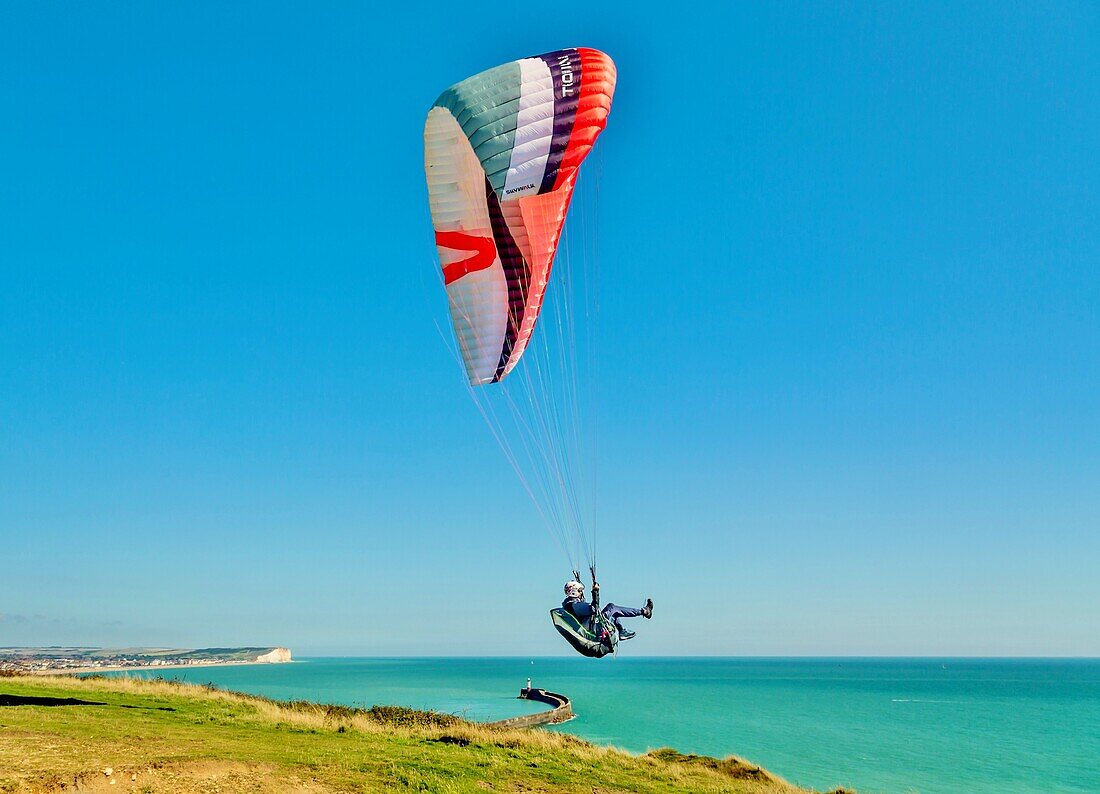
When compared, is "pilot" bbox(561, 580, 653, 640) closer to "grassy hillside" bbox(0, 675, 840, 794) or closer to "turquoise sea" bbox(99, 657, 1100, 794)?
"grassy hillside" bbox(0, 675, 840, 794)

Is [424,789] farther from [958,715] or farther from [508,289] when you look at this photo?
[958,715]

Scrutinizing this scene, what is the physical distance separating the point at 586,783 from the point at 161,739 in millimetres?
7067

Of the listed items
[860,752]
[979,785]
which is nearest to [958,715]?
[860,752]

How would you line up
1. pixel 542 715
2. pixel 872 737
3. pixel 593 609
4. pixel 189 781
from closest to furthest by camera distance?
pixel 189 781, pixel 593 609, pixel 542 715, pixel 872 737


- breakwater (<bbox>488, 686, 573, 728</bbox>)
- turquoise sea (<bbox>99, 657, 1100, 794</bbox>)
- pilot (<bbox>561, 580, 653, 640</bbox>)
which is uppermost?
pilot (<bbox>561, 580, 653, 640</bbox>)

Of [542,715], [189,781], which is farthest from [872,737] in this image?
[189,781]

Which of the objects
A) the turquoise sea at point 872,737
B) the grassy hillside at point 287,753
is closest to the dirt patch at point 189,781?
the grassy hillside at point 287,753

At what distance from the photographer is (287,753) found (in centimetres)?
1212

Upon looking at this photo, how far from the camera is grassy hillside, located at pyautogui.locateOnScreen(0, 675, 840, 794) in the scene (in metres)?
9.77

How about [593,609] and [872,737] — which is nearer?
[593,609]

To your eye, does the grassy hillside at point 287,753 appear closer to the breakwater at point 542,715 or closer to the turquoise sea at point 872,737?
the breakwater at point 542,715

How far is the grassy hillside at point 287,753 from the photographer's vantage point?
32.0 feet

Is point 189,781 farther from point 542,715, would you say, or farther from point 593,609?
point 542,715

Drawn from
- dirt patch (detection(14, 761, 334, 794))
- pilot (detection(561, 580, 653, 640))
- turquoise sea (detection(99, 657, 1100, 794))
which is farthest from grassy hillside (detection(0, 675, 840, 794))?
turquoise sea (detection(99, 657, 1100, 794))
